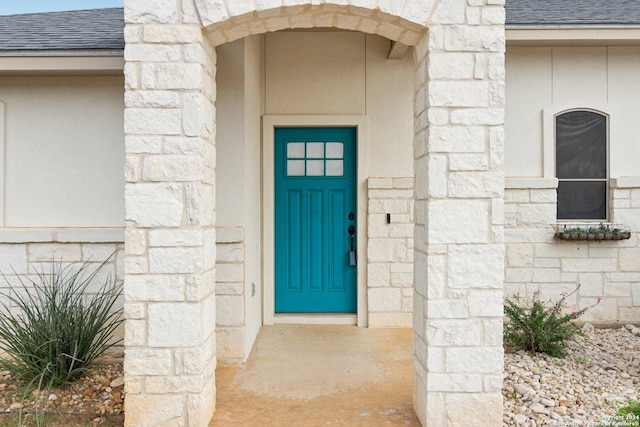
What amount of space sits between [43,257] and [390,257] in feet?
11.8

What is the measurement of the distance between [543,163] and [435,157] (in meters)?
3.10

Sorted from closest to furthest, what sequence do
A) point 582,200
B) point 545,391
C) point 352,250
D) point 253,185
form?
1. point 545,391
2. point 253,185
3. point 582,200
4. point 352,250

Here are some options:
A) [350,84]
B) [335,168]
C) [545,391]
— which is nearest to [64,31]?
[350,84]

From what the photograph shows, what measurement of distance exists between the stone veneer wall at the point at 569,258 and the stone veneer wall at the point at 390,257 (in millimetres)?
1125

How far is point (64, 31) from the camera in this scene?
5402 millimetres

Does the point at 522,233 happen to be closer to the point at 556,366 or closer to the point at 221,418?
the point at 556,366

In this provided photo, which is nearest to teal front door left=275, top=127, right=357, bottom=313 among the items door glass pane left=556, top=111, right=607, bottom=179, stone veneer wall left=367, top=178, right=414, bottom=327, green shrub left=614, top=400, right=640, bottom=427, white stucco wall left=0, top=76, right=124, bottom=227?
stone veneer wall left=367, top=178, right=414, bottom=327

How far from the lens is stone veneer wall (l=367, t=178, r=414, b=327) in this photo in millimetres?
5676

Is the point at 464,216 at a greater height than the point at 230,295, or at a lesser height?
greater

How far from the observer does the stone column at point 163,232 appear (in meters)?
3.12

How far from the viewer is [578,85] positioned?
562cm

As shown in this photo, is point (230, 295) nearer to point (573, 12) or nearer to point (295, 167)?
point (295, 167)

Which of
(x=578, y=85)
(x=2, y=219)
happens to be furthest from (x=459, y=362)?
(x=2, y=219)

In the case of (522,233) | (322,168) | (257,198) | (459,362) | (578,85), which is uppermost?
(578,85)
